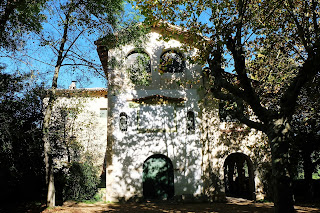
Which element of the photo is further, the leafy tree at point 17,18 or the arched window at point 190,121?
the arched window at point 190,121

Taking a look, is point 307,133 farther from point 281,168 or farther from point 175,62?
point 281,168

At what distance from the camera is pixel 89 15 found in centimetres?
1196

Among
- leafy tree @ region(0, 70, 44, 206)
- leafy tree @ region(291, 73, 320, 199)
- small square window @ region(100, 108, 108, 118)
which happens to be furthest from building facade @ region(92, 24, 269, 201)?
small square window @ region(100, 108, 108, 118)

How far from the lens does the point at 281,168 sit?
24.4 feet

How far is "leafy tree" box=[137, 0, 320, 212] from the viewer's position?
7766 millimetres

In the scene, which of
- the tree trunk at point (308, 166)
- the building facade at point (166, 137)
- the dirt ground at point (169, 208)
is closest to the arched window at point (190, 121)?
the building facade at point (166, 137)

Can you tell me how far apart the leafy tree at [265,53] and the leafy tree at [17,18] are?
395 centimetres

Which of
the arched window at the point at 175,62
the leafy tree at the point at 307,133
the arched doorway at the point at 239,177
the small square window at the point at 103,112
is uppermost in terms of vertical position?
the arched window at the point at 175,62

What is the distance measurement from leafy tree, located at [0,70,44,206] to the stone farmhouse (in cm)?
277

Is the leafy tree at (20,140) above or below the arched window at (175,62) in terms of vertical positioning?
below

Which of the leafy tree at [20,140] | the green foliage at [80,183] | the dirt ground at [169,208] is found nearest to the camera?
the leafy tree at [20,140]

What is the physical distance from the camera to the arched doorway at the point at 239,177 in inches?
619

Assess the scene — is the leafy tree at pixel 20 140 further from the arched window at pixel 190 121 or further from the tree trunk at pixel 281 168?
the tree trunk at pixel 281 168

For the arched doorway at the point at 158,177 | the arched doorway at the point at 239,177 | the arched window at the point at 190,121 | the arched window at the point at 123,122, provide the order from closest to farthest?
the arched doorway at the point at 158,177, the arched window at the point at 123,122, the arched window at the point at 190,121, the arched doorway at the point at 239,177
